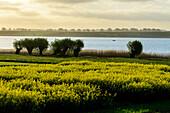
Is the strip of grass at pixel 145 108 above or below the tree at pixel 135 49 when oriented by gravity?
below

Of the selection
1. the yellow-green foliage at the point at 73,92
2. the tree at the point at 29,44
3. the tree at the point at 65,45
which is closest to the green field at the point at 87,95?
the yellow-green foliage at the point at 73,92

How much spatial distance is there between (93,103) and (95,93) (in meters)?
0.43

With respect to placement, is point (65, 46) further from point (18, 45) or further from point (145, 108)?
point (145, 108)

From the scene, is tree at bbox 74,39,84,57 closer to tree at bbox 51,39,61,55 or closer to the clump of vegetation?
the clump of vegetation

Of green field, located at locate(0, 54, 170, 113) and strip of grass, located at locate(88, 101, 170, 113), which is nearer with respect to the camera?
green field, located at locate(0, 54, 170, 113)

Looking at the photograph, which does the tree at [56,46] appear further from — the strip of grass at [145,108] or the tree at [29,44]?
the strip of grass at [145,108]

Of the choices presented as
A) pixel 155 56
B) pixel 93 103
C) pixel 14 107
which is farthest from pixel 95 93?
pixel 155 56

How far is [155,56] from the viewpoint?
131 ft

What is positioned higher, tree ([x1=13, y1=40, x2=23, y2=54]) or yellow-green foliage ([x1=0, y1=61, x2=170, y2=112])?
tree ([x1=13, y1=40, x2=23, y2=54])

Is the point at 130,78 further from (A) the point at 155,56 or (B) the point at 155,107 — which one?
(A) the point at 155,56

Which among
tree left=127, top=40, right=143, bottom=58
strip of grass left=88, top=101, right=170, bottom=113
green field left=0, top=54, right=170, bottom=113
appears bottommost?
strip of grass left=88, top=101, right=170, bottom=113

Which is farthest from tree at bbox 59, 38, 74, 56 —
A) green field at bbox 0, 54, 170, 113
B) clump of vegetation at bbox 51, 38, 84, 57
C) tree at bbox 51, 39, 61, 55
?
green field at bbox 0, 54, 170, 113

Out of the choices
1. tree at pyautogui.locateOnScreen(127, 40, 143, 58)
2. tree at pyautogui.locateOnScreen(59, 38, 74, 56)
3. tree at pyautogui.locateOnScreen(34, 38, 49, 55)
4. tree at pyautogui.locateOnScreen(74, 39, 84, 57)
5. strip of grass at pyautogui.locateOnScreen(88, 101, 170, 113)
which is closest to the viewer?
strip of grass at pyautogui.locateOnScreen(88, 101, 170, 113)

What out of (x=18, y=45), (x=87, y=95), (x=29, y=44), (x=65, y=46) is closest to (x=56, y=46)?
(x=65, y=46)
